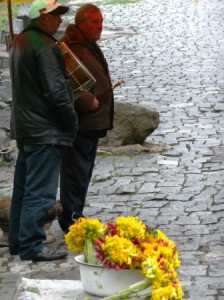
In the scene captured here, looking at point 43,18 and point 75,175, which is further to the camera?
point 75,175

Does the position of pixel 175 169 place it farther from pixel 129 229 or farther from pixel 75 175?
pixel 129 229

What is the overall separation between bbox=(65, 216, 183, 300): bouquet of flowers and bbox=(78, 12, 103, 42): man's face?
2701 mm

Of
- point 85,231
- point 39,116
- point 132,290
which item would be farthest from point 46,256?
point 132,290

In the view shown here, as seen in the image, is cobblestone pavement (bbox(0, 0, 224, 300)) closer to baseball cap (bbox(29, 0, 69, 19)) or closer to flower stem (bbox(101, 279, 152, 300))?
flower stem (bbox(101, 279, 152, 300))

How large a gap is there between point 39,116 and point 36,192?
21.4 inches

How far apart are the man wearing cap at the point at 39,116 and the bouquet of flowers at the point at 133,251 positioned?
1.82 m

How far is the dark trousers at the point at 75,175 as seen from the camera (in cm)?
859

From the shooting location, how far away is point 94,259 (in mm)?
5938

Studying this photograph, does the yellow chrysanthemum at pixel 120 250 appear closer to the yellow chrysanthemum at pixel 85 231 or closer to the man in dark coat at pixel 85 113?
the yellow chrysanthemum at pixel 85 231

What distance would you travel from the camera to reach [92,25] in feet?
27.7

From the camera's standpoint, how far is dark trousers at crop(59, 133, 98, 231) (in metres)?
8.59

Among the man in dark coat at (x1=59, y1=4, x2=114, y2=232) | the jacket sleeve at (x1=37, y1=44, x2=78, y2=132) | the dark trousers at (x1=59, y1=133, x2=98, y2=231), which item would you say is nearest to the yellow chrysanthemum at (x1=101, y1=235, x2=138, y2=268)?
the jacket sleeve at (x1=37, y1=44, x2=78, y2=132)

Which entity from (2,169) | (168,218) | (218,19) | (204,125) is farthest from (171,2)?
(168,218)

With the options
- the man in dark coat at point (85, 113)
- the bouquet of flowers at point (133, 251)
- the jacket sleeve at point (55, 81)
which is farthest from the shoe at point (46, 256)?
the bouquet of flowers at point (133, 251)
